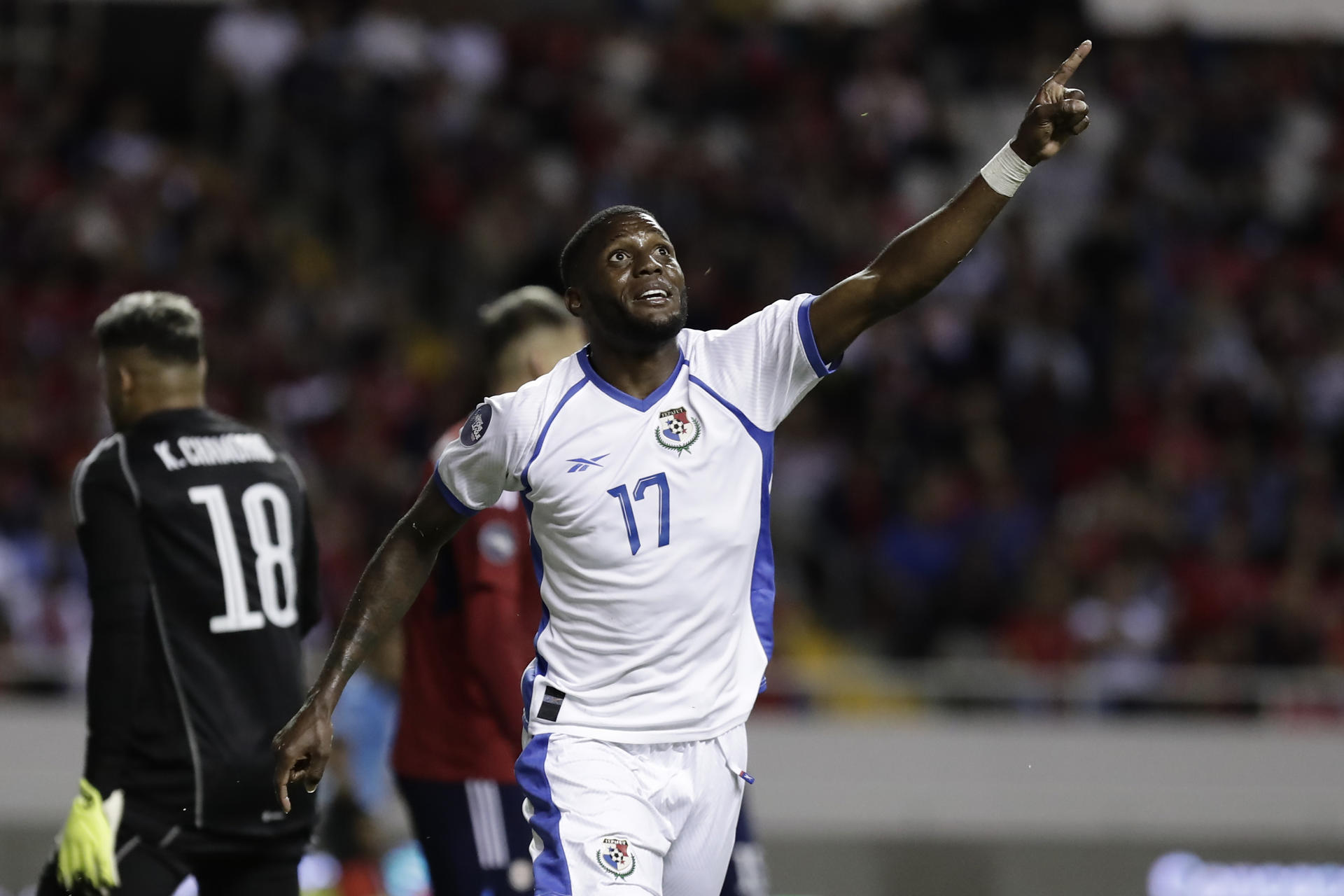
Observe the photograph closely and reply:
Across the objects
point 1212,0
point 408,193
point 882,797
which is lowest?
point 882,797

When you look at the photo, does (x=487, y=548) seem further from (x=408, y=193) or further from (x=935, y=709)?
(x=408, y=193)

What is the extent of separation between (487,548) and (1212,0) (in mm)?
14115

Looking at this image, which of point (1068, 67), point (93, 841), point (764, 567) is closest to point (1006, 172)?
point (1068, 67)

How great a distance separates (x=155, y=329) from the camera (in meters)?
5.09

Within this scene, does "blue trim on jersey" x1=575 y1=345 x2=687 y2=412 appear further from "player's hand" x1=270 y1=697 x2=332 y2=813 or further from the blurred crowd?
the blurred crowd

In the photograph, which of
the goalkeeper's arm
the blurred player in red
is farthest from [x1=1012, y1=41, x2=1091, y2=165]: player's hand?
the goalkeeper's arm

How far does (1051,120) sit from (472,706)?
2.46m

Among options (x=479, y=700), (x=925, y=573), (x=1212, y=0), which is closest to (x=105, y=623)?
(x=479, y=700)

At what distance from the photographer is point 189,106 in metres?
14.8

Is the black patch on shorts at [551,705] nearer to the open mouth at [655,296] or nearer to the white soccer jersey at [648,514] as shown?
the white soccer jersey at [648,514]

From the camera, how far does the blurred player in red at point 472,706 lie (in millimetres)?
5422

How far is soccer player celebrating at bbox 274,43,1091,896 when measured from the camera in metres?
4.32

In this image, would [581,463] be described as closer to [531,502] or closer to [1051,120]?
[531,502]

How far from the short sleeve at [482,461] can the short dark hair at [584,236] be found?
344 millimetres
